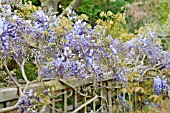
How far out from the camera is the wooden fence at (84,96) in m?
1.87

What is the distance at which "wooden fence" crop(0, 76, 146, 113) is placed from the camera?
1.87m

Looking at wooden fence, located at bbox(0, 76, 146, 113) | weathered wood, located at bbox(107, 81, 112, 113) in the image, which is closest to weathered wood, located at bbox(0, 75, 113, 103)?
wooden fence, located at bbox(0, 76, 146, 113)

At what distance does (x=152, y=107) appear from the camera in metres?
3.54

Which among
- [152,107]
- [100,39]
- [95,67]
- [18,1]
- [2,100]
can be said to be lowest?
[152,107]

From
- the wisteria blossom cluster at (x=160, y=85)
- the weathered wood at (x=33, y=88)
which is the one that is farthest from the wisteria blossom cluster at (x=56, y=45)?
the wisteria blossom cluster at (x=160, y=85)

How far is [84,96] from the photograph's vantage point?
2.54 metres

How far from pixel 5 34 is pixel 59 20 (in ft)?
1.76

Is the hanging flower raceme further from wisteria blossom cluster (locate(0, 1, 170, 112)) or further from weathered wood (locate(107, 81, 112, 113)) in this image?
wisteria blossom cluster (locate(0, 1, 170, 112))

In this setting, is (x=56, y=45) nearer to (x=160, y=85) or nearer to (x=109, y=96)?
(x=109, y=96)

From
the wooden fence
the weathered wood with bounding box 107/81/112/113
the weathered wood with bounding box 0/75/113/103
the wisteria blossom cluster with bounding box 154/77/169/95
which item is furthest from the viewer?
the wisteria blossom cluster with bounding box 154/77/169/95

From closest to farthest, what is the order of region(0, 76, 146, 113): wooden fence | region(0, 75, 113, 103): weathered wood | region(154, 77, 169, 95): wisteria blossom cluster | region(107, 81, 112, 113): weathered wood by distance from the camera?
region(0, 75, 113, 103): weathered wood → region(0, 76, 146, 113): wooden fence → region(107, 81, 112, 113): weathered wood → region(154, 77, 169, 95): wisteria blossom cluster

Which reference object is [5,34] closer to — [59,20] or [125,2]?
[59,20]

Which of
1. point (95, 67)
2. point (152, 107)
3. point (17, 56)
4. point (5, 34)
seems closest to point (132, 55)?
point (152, 107)

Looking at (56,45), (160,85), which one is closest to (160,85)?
(160,85)
